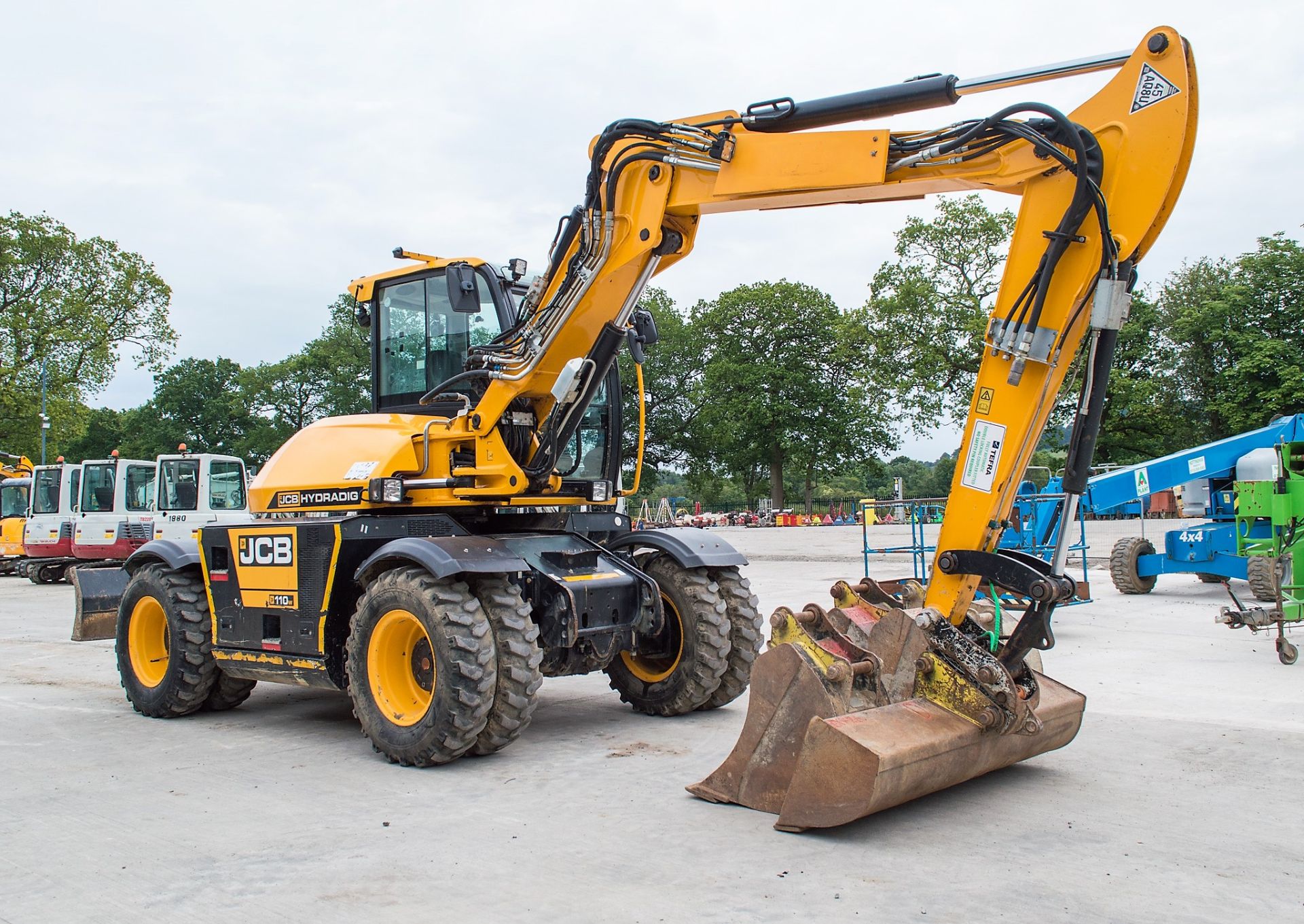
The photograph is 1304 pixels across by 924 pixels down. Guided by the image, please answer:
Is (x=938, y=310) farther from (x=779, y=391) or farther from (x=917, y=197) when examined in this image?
(x=917, y=197)

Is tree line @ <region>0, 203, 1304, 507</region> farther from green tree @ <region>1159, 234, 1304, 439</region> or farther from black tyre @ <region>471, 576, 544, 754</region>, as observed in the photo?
black tyre @ <region>471, 576, 544, 754</region>

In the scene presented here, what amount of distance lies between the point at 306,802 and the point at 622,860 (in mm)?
2048

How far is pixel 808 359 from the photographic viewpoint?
56.0m

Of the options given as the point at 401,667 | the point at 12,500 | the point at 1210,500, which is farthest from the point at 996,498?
the point at 12,500

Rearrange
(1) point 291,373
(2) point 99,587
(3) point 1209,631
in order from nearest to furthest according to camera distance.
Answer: (2) point 99,587, (3) point 1209,631, (1) point 291,373

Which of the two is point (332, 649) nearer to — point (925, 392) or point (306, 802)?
point (306, 802)

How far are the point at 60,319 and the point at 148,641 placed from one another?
3939 cm

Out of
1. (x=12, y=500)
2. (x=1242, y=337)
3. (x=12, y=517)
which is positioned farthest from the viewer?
(x=1242, y=337)

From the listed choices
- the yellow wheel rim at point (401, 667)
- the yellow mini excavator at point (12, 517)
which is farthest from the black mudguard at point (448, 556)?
the yellow mini excavator at point (12, 517)

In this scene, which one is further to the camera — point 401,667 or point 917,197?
point 401,667

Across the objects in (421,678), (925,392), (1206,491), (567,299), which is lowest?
(421,678)

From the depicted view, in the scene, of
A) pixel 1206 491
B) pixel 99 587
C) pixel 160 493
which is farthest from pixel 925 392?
pixel 99 587

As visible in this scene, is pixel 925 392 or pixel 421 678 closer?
pixel 421 678

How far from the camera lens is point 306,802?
5742mm
